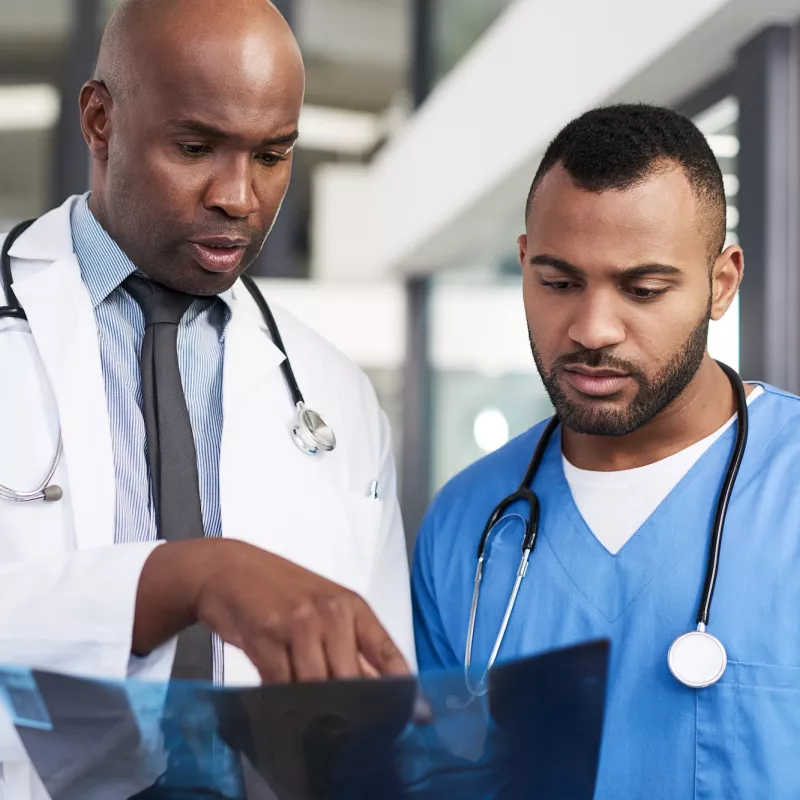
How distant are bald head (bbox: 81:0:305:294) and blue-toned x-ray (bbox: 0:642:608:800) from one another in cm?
57

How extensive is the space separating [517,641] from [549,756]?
48cm

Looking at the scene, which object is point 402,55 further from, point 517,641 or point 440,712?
point 440,712

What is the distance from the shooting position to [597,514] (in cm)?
118

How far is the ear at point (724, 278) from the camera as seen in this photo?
1.14 meters

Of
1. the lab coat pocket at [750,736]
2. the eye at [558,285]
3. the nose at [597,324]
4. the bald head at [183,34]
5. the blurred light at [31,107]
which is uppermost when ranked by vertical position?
the blurred light at [31,107]

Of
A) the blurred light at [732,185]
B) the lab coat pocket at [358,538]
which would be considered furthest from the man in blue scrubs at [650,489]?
the blurred light at [732,185]

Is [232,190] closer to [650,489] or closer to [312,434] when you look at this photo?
[312,434]

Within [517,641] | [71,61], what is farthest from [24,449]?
[71,61]

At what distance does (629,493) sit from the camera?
1172mm

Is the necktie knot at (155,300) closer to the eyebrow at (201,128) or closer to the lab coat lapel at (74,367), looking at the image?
the lab coat lapel at (74,367)

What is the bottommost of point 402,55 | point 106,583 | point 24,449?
point 106,583

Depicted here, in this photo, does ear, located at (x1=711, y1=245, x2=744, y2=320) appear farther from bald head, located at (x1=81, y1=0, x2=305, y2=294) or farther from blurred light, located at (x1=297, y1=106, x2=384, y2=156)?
blurred light, located at (x1=297, y1=106, x2=384, y2=156)

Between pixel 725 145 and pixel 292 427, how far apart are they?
127 centimetres

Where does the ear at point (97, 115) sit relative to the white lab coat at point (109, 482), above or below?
above
